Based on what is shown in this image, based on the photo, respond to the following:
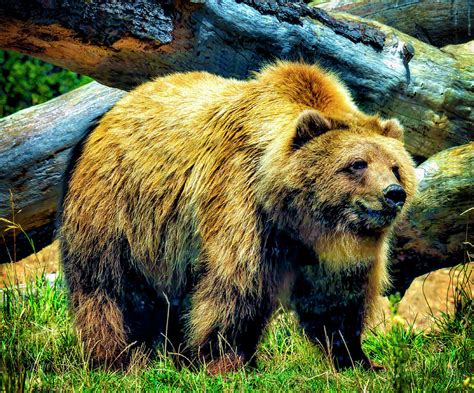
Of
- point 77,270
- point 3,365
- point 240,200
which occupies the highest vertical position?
point 240,200

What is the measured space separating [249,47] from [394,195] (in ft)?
7.03

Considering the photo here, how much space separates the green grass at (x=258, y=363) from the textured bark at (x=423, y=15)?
3.16 m

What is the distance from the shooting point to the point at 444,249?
682 centimetres

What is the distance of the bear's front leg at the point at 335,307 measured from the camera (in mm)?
5816

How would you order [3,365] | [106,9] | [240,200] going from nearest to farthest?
[3,365] → [240,200] → [106,9]

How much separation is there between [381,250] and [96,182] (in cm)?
216

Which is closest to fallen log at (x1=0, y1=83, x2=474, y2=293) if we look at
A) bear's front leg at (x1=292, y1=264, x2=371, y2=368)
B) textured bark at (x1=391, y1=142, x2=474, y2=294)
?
textured bark at (x1=391, y1=142, x2=474, y2=294)

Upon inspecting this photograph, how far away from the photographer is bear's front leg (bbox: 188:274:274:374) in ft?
18.2

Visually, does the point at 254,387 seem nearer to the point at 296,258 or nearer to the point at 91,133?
the point at 296,258

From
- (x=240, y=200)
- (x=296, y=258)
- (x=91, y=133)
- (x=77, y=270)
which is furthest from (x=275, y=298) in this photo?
(x=91, y=133)

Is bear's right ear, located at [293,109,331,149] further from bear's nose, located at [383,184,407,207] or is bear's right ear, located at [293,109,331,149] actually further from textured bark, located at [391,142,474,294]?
textured bark, located at [391,142,474,294]

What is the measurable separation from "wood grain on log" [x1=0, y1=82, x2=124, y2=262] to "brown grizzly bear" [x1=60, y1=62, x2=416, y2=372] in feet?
1.97

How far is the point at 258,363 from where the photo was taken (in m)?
6.10

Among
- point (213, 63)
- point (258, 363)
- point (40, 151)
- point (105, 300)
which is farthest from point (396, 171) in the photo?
point (40, 151)
